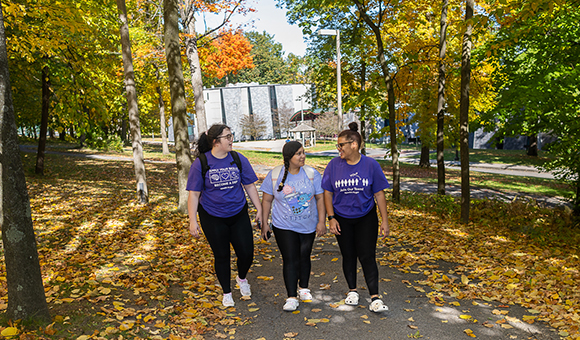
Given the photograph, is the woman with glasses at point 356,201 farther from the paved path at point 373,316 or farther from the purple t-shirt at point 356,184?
the paved path at point 373,316

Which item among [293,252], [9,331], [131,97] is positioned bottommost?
[9,331]

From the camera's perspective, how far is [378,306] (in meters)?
4.03

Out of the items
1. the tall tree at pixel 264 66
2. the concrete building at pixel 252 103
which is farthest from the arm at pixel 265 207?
the tall tree at pixel 264 66

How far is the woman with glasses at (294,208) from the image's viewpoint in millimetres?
4016

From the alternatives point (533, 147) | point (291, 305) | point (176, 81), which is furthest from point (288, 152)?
point (533, 147)

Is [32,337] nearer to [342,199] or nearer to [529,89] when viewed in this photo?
[342,199]

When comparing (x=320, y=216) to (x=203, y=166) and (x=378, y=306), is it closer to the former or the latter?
(x=378, y=306)

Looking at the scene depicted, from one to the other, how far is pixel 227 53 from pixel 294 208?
15.4 metres

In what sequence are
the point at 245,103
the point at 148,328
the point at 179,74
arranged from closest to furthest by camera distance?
the point at 148,328 < the point at 179,74 < the point at 245,103

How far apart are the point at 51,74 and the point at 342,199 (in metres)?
11.6

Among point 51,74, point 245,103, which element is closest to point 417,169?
point 51,74

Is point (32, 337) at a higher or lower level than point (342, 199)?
lower

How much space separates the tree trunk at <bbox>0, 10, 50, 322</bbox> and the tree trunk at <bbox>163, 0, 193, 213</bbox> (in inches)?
186

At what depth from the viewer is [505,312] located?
4066mm
